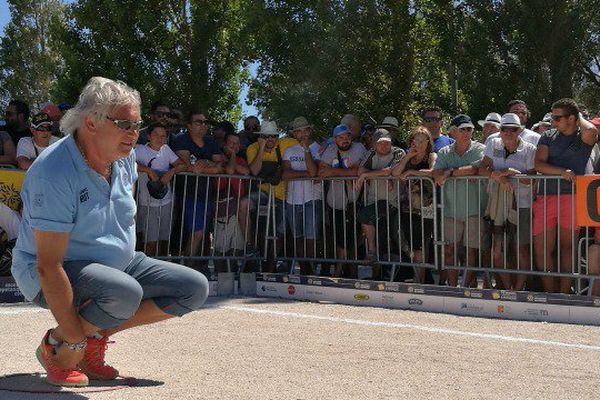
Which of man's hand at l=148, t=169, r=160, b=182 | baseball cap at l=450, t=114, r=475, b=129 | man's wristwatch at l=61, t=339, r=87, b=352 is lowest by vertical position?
man's wristwatch at l=61, t=339, r=87, b=352

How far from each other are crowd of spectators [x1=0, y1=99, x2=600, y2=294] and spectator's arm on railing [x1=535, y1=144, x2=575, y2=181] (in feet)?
0.05

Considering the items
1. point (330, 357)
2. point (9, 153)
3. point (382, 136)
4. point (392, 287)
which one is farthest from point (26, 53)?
point (330, 357)

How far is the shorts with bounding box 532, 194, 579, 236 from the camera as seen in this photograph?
10039 mm

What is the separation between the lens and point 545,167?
33.3 feet

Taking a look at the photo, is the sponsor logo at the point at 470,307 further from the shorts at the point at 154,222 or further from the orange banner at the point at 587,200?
the shorts at the point at 154,222

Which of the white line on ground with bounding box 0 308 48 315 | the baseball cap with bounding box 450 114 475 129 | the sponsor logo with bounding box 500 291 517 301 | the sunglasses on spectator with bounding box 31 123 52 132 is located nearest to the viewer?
the white line on ground with bounding box 0 308 48 315

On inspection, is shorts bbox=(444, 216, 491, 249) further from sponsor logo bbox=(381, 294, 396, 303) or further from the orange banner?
the orange banner

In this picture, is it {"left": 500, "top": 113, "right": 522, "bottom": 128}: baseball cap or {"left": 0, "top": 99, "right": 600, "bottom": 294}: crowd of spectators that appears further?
{"left": 500, "top": 113, "right": 522, "bottom": 128}: baseball cap

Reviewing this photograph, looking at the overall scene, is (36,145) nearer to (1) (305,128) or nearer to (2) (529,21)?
(1) (305,128)

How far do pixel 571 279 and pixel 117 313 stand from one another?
6208 mm

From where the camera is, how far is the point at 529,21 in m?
16.6

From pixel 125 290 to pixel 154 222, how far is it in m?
6.06

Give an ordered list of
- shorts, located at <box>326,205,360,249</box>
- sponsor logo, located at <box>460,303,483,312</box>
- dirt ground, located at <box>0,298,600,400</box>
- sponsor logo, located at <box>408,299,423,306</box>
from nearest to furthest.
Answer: dirt ground, located at <box>0,298,600,400</box> < sponsor logo, located at <box>460,303,483,312</box> < sponsor logo, located at <box>408,299,423,306</box> < shorts, located at <box>326,205,360,249</box>

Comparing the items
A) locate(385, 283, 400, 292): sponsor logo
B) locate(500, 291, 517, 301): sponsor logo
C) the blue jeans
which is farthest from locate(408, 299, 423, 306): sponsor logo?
the blue jeans
